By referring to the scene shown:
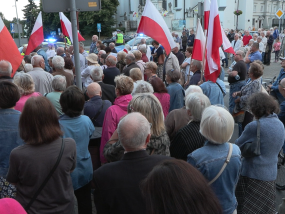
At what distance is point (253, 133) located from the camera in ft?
10.6

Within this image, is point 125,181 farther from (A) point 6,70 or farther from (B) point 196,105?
(A) point 6,70

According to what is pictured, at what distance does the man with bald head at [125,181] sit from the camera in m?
2.17

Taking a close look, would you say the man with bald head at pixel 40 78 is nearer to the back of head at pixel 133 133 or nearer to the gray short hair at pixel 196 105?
the gray short hair at pixel 196 105

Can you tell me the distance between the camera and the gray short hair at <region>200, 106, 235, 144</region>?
2535mm

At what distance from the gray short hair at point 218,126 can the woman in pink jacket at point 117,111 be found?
143 centimetres

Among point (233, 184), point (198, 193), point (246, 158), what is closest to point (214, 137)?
point (233, 184)

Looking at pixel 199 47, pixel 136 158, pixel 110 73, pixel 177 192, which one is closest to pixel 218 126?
pixel 136 158

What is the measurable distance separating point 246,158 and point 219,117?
3.27 ft

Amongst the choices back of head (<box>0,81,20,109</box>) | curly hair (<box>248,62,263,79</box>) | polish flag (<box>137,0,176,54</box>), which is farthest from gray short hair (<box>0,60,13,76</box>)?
curly hair (<box>248,62,263,79</box>)

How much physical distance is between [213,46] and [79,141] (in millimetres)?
3329

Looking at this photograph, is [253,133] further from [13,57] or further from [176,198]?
[13,57]

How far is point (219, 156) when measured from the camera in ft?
8.35

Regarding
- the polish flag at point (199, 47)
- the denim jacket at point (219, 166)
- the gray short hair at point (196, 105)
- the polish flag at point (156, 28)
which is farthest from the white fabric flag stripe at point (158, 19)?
the denim jacket at point (219, 166)

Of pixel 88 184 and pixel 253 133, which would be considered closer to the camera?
pixel 253 133
